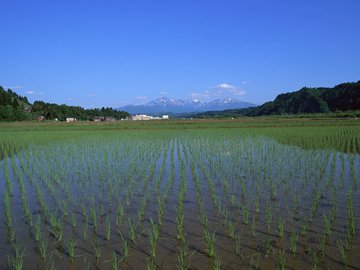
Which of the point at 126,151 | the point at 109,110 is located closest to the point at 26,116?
the point at 109,110

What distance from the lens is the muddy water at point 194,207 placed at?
130 inches

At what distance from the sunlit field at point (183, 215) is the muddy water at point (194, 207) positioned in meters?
0.01

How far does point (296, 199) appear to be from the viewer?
5.31 metres

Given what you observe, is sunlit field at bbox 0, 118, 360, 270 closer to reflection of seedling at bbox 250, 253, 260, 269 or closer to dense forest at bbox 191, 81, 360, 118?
reflection of seedling at bbox 250, 253, 260, 269

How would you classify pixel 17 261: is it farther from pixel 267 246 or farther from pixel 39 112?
pixel 39 112

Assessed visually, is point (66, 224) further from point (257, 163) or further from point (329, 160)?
point (329, 160)

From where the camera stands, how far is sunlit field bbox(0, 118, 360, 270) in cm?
327

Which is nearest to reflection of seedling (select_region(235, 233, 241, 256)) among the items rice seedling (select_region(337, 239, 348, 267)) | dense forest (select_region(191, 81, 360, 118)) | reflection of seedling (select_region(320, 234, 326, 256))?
reflection of seedling (select_region(320, 234, 326, 256))

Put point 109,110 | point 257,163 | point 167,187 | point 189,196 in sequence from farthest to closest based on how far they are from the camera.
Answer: point 109,110
point 257,163
point 167,187
point 189,196

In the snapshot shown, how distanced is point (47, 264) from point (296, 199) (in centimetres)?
373

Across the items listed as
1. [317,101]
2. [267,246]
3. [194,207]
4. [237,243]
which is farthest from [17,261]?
[317,101]

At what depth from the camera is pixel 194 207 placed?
502 centimetres

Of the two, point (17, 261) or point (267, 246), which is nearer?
point (17, 261)

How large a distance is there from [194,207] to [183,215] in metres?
0.48
